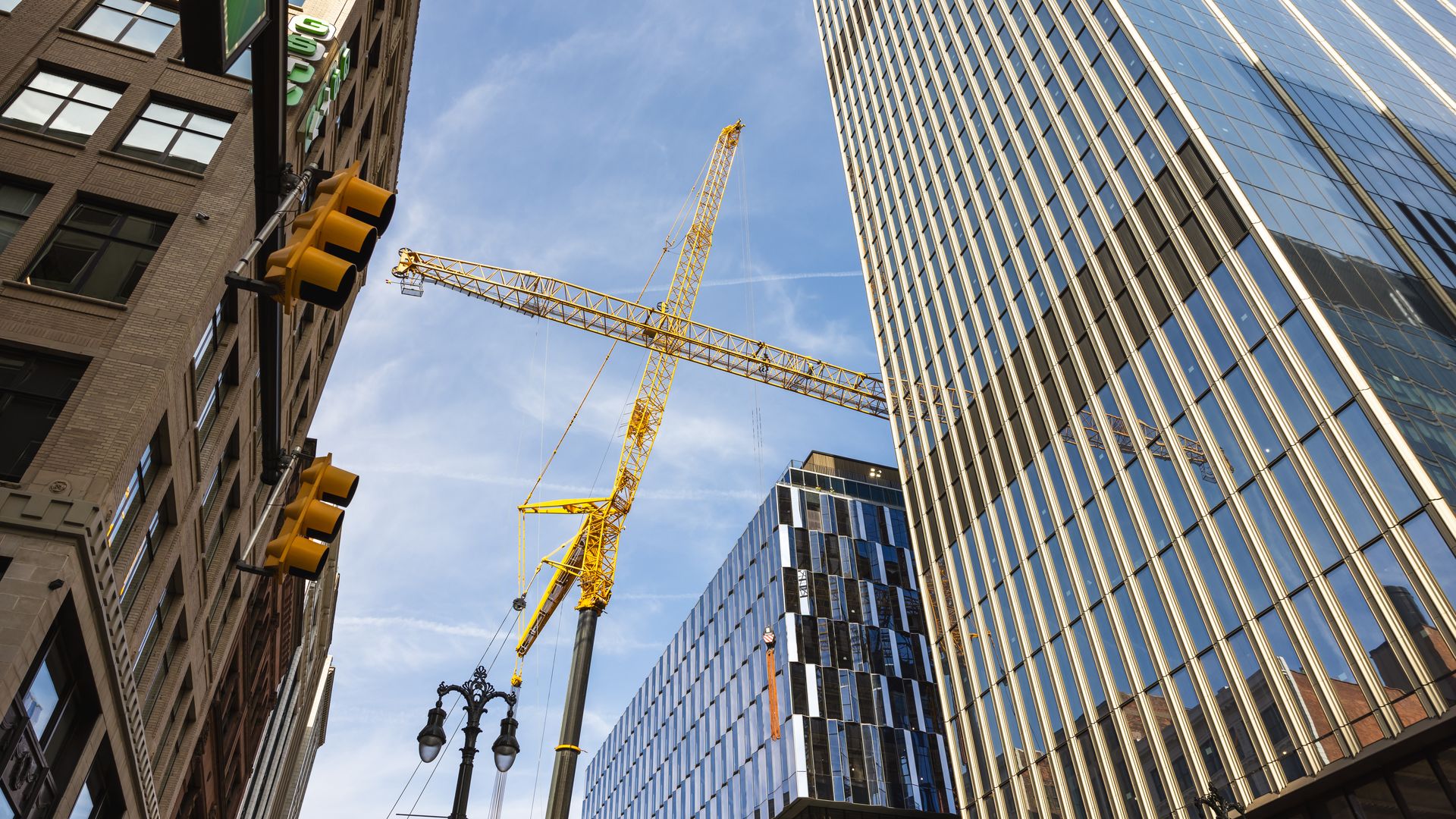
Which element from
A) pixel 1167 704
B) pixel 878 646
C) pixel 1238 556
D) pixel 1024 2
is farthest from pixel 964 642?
pixel 1024 2

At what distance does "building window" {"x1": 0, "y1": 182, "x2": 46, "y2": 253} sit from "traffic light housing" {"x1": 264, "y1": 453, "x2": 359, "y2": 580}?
14.2 m

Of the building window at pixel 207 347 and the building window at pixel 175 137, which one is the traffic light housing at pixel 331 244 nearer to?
the building window at pixel 207 347

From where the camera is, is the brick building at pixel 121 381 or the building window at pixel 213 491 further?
the building window at pixel 213 491

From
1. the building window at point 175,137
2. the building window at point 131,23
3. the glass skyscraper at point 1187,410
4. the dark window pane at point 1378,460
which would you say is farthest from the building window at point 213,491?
the dark window pane at point 1378,460

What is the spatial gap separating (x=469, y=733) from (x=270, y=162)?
12.0 meters

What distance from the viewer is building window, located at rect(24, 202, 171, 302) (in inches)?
693

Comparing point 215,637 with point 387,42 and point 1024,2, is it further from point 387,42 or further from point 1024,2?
point 1024,2

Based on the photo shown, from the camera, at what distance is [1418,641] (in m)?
22.9

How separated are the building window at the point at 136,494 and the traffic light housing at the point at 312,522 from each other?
10.9 metres

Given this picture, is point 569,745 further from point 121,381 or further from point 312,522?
point 312,522

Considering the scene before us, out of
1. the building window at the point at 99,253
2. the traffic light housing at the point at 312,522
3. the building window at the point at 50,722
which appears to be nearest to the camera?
the traffic light housing at the point at 312,522

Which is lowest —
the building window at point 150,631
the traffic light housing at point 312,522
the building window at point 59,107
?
the traffic light housing at point 312,522

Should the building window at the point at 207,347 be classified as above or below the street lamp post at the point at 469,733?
above

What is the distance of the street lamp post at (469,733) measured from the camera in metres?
15.7
